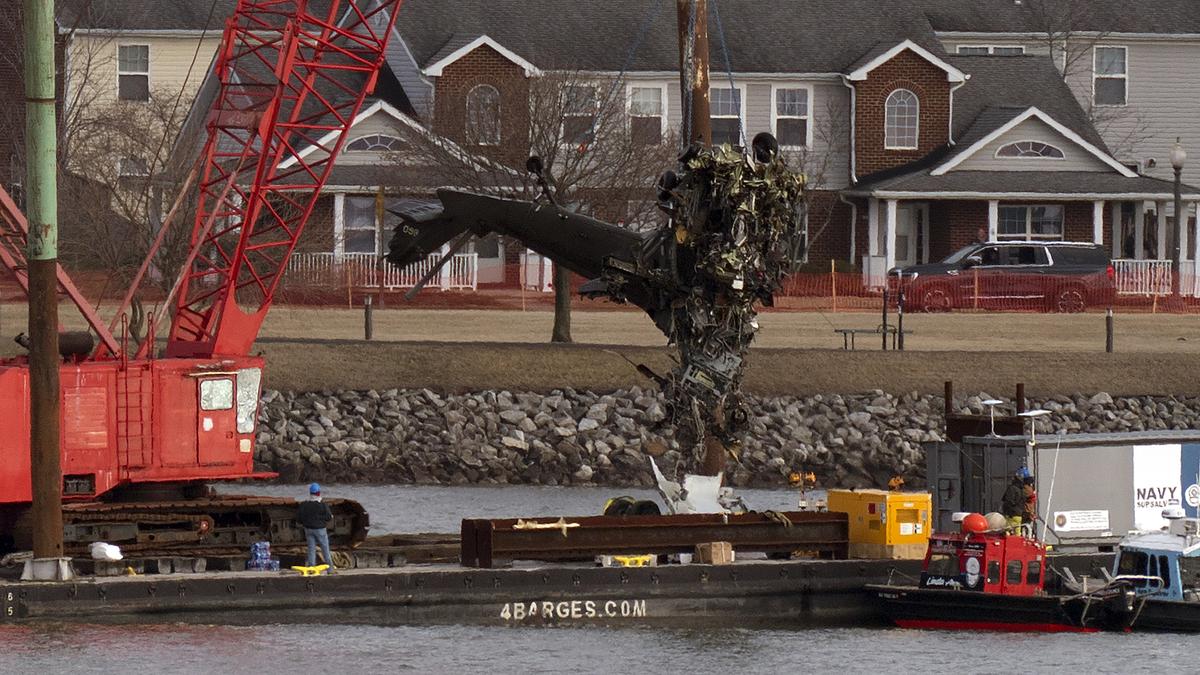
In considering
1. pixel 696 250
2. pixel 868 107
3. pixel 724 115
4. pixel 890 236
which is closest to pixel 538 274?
pixel 724 115

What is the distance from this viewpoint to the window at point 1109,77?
8056 cm

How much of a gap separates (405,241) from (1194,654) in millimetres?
12735

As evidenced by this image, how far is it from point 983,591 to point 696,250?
6.27 metres

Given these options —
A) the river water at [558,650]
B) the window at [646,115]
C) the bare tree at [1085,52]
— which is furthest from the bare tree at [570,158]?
the bare tree at [1085,52]

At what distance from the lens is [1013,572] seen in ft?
113

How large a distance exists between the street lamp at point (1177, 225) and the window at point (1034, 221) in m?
3.57

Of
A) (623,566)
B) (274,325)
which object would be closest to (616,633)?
(623,566)

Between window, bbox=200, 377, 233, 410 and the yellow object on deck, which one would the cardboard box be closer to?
the yellow object on deck

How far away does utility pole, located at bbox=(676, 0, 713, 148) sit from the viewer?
137 feet

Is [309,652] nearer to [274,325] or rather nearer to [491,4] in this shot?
[274,325]

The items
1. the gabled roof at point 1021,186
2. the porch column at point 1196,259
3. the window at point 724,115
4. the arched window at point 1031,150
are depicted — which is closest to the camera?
the porch column at point 1196,259

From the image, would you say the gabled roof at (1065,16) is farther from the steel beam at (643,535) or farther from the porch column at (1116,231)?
the steel beam at (643,535)

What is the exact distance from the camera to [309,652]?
31.2m

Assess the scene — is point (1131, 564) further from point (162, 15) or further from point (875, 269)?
point (162, 15)
